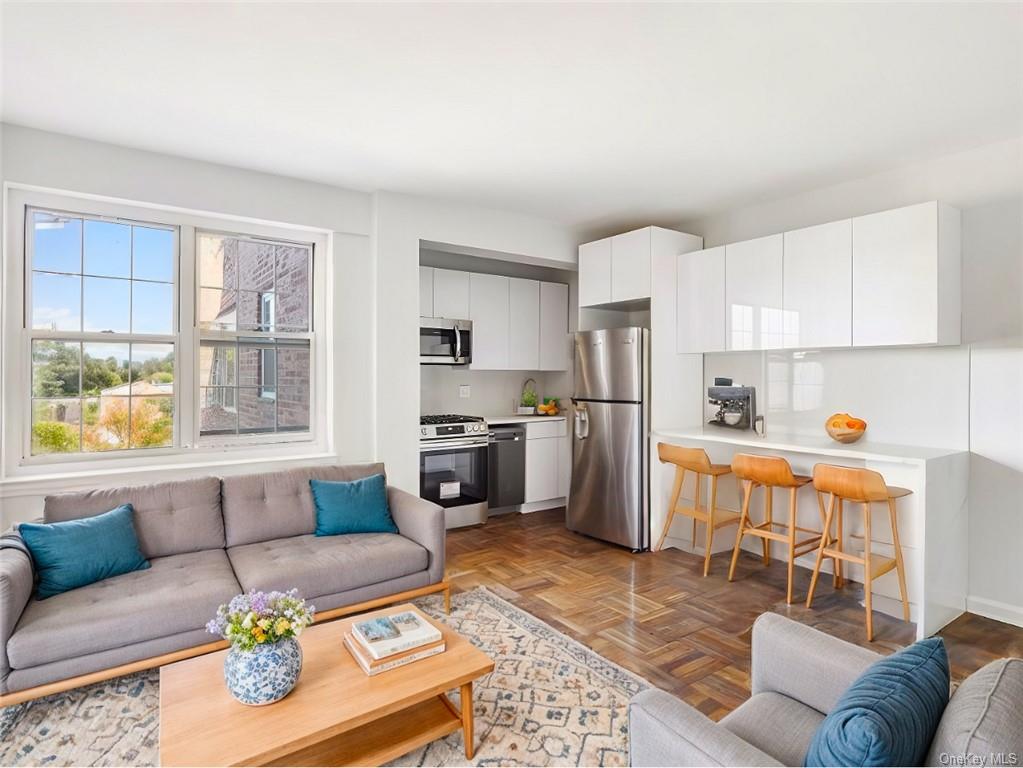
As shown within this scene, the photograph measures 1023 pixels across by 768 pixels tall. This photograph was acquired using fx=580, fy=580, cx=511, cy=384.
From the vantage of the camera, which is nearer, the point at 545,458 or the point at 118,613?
the point at 118,613

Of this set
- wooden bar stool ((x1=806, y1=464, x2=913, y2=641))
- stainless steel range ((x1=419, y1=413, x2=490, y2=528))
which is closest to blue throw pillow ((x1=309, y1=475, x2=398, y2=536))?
stainless steel range ((x1=419, y1=413, x2=490, y2=528))

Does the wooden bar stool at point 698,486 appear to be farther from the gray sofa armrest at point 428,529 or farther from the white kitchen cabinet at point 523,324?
the white kitchen cabinet at point 523,324

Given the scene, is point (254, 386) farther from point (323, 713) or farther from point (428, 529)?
point (323, 713)

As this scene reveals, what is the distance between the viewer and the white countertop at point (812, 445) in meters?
3.14

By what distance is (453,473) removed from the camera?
5008 millimetres

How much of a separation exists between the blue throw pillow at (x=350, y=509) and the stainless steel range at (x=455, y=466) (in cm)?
124

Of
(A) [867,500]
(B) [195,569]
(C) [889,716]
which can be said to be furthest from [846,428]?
(B) [195,569]

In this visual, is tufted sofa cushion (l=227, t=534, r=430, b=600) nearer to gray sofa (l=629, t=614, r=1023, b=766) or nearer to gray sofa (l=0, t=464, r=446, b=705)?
gray sofa (l=0, t=464, r=446, b=705)

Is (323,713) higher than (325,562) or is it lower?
lower

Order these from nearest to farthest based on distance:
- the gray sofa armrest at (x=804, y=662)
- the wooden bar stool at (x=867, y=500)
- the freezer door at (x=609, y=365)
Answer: the gray sofa armrest at (x=804, y=662), the wooden bar stool at (x=867, y=500), the freezer door at (x=609, y=365)

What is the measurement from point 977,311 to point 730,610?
7.22 ft

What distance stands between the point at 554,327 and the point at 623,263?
5.02 ft

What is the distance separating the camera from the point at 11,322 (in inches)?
123

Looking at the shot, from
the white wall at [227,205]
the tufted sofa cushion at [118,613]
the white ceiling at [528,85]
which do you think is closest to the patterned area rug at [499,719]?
the tufted sofa cushion at [118,613]
